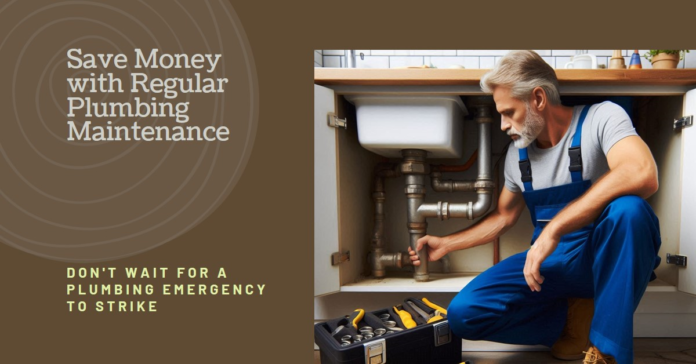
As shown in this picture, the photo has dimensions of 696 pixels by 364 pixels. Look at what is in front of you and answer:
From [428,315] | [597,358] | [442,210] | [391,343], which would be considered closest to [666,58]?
[442,210]

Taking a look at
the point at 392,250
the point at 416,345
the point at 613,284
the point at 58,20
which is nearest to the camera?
the point at 58,20

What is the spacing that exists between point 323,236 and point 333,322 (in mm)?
216

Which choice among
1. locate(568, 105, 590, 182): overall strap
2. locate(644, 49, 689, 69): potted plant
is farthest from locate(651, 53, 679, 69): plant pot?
locate(568, 105, 590, 182): overall strap

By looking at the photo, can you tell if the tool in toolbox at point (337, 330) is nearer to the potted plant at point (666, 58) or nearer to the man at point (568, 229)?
the man at point (568, 229)

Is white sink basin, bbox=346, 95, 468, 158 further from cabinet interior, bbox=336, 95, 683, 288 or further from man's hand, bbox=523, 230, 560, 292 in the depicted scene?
man's hand, bbox=523, 230, 560, 292

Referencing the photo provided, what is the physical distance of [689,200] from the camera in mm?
1025

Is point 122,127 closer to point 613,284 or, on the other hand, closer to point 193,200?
point 193,200

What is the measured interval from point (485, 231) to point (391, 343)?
0.51 metres

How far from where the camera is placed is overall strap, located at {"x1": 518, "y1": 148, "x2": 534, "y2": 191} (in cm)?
107

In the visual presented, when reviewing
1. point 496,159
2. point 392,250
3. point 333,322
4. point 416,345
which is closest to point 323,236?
point 333,322

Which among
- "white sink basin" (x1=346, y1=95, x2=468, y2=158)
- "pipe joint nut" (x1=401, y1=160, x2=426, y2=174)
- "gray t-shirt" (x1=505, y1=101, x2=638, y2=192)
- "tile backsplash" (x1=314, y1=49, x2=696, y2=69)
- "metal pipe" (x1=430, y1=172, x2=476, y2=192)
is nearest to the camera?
"gray t-shirt" (x1=505, y1=101, x2=638, y2=192)

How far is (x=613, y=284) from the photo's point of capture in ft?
2.61

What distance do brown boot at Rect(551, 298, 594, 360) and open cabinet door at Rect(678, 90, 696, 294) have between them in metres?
0.25

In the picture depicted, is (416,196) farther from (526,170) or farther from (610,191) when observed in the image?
(610,191)
